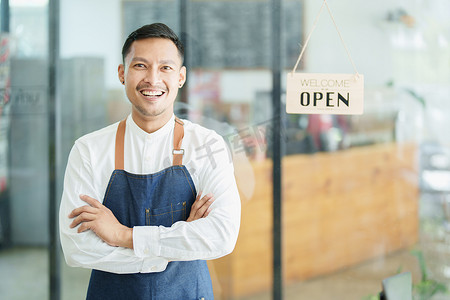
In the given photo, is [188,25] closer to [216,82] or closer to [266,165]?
[216,82]

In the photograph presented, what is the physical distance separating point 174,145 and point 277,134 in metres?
1.18

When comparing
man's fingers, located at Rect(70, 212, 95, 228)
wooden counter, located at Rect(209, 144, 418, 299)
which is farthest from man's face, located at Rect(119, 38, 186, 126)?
wooden counter, located at Rect(209, 144, 418, 299)

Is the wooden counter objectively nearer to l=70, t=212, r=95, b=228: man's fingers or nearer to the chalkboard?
the chalkboard

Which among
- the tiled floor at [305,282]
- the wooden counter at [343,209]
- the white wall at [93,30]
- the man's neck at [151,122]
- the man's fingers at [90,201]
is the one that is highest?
the white wall at [93,30]

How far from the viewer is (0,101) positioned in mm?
2914

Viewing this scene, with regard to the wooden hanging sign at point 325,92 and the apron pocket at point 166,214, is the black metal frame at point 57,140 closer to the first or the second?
the wooden hanging sign at point 325,92

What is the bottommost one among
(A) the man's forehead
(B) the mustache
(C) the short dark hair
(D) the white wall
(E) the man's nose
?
(B) the mustache

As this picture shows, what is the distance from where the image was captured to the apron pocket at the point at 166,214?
1557mm

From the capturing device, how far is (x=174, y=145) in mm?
1614

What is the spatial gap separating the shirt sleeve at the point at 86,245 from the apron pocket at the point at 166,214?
0.12 m

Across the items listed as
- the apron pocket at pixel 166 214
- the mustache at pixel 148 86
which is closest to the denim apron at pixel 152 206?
the apron pocket at pixel 166 214

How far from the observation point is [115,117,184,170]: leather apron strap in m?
1.59

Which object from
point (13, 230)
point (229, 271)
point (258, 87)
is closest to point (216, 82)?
point (258, 87)

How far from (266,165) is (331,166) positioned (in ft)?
1.85
